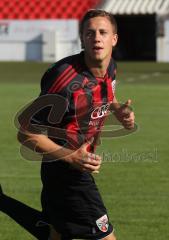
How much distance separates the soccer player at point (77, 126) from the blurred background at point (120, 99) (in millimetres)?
1032

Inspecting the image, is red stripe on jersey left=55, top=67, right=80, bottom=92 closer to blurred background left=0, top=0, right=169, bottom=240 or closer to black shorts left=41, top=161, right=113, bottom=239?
black shorts left=41, top=161, right=113, bottom=239

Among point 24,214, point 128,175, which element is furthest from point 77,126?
point 128,175

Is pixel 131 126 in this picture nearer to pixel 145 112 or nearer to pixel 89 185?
pixel 89 185

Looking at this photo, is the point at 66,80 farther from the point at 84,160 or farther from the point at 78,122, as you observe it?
the point at 84,160

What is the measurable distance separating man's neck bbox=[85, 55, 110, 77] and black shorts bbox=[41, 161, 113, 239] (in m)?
0.67

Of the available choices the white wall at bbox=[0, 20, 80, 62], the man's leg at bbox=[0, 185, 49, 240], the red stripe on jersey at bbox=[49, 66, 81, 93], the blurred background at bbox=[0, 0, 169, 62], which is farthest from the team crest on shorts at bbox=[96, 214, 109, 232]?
the white wall at bbox=[0, 20, 80, 62]

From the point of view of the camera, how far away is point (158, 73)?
32.2 metres

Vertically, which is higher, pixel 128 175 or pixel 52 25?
pixel 128 175

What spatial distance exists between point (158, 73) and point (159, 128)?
16.7m

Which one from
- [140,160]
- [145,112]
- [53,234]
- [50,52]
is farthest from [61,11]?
[53,234]

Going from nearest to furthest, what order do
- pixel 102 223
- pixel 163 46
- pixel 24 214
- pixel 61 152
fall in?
pixel 61 152 < pixel 102 223 < pixel 24 214 < pixel 163 46

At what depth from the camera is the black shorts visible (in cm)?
572

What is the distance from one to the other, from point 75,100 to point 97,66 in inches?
10.2

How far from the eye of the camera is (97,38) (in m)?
5.34
